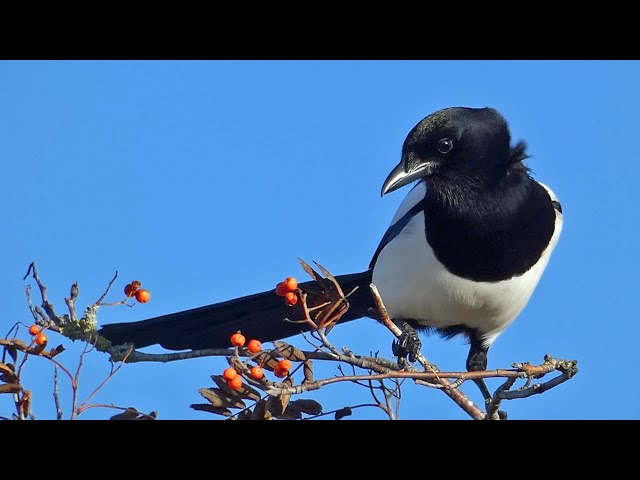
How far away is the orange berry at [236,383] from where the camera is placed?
2.16 metres

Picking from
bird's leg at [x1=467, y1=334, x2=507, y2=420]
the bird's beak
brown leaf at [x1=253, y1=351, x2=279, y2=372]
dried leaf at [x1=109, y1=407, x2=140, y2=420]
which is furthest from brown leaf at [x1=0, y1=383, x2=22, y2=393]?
bird's leg at [x1=467, y1=334, x2=507, y2=420]

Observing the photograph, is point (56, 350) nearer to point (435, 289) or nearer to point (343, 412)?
point (343, 412)

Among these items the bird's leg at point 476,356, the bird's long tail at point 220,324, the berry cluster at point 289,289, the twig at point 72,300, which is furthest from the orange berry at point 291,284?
the bird's leg at point 476,356

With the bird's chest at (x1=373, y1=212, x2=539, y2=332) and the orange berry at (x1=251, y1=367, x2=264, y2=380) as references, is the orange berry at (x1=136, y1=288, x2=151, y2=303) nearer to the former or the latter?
the orange berry at (x1=251, y1=367, x2=264, y2=380)

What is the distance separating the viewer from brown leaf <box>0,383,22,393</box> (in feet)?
6.81

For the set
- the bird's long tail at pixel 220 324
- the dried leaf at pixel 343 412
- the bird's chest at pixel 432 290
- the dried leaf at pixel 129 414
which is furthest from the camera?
the bird's chest at pixel 432 290

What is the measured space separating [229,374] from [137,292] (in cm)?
45

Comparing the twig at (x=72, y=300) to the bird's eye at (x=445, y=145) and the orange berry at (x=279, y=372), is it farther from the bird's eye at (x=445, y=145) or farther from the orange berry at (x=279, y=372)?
the bird's eye at (x=445, y=145)

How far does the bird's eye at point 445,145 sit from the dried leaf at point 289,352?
134cm

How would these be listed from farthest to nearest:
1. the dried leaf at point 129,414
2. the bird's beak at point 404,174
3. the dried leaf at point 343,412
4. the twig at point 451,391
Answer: the bird's beak at point 404,174
the twig at point 451,391
the dried leaf at point 343,412
the dried leaf at point 129,414

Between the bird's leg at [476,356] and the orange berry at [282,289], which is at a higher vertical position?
the bird's leg at [476,356]
